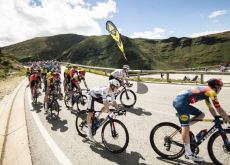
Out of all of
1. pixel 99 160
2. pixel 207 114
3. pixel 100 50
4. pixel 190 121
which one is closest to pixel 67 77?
pixel 207 114

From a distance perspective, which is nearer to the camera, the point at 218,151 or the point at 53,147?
the point at 218,151

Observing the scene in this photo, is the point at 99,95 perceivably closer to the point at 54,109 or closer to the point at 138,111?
the point at 138,111

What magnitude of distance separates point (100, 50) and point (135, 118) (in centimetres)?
16367

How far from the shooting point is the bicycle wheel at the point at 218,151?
5688 millimetres

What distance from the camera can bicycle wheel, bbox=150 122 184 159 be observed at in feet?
20.7

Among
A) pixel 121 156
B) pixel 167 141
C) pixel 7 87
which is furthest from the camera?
pixel 7 87

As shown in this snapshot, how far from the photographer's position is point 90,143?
788 centimetres

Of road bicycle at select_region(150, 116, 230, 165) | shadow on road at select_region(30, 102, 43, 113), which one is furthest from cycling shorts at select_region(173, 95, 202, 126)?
shadow on road at select_region(30, 102, 43, 113)

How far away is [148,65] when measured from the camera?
149 metres

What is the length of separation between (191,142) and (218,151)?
1.93ft

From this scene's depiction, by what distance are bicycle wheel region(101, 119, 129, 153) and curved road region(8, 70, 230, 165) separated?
165mm

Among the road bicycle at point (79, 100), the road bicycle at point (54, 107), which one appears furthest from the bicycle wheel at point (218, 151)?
the road bicycle at point (79, 100)

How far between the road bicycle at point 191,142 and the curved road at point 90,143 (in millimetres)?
220

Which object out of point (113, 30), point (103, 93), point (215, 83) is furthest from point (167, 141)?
point (113, 30)
